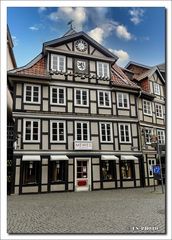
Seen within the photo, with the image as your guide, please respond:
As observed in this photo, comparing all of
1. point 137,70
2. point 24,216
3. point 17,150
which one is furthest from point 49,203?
point 137,70

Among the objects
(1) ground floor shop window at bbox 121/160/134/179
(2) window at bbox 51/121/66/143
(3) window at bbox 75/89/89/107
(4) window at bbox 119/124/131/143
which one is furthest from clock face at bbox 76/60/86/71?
(1) ground floor shop window at bbox 121/160/134/179

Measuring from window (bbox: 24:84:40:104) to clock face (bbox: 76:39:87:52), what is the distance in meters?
2.58

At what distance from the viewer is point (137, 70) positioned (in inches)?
481

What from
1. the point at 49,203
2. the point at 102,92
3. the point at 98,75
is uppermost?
the point at 98,75

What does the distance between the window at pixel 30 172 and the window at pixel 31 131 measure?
0.88 meters

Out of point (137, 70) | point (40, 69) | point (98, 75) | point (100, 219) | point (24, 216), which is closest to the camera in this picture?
point (100, 219)

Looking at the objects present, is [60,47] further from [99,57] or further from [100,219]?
[100,219]

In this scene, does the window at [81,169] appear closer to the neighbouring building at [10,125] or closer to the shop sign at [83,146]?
the shop sign at [83,146]

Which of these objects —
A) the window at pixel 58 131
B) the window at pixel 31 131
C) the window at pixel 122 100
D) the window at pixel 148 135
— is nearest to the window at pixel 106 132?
the window at pixel 122 100

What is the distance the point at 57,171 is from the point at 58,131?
154 centimetres

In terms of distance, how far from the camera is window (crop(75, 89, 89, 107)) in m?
9.96

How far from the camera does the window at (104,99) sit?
10245 mm

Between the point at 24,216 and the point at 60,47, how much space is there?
284 inches

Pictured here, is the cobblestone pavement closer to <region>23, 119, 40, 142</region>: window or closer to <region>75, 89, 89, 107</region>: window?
<region>23, 119, 40, 142</region>: window
